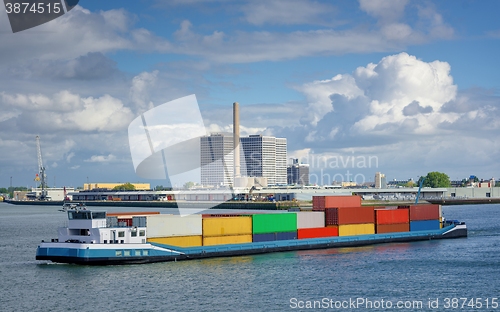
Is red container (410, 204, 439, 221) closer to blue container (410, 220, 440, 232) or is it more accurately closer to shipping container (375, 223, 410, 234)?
blue container (410, 220, 440, 232)

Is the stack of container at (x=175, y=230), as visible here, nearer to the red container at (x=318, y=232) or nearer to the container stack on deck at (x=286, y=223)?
the container stack on deck at (x=286, y=223)

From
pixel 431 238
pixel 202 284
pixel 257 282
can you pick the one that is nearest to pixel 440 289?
pixel 257 282

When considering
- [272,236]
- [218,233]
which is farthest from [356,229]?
[218,233]

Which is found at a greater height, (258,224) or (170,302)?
(258,224)

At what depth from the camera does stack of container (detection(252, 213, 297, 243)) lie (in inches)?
2090

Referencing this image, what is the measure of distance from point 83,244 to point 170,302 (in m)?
11.7

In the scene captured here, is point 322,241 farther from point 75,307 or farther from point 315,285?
point 75,307

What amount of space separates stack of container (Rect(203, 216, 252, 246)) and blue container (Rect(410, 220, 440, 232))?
20996 mm

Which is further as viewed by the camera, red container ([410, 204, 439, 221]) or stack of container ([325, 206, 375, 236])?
red container ([410, 204, 439, 221])

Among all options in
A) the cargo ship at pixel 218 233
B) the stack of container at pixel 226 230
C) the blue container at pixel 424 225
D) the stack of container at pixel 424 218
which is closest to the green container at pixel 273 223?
the cargo ship at pixel 218 233

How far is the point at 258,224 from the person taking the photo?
5322 cm

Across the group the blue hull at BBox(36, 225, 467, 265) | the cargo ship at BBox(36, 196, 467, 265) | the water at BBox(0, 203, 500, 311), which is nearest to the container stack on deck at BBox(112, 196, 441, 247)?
the cargo ship at BBox(36, 196, 467, 265)

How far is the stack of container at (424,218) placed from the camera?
6650 centimetres
